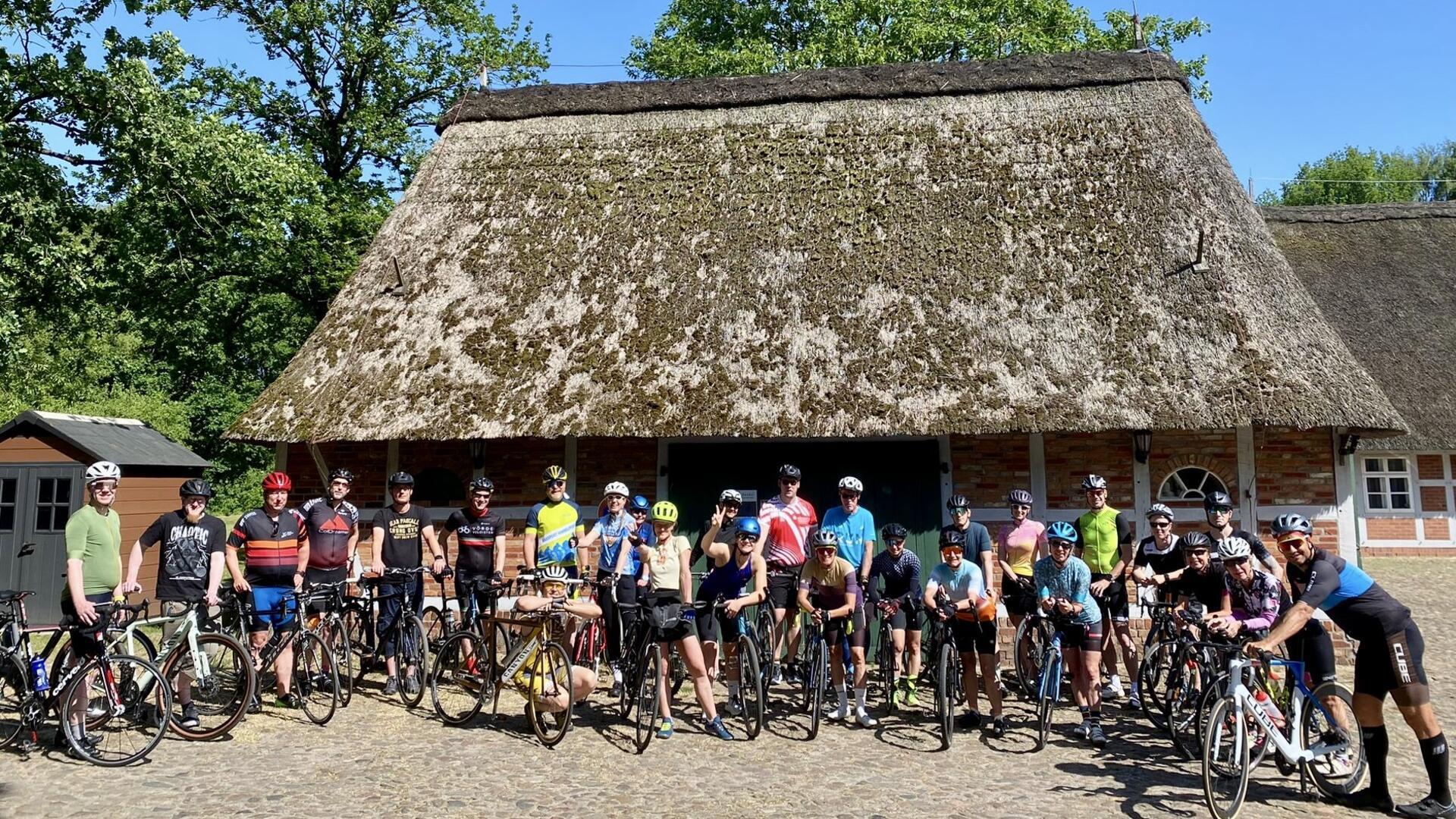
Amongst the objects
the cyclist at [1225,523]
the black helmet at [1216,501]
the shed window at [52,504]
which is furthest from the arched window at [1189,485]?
the shed window at [52,504]

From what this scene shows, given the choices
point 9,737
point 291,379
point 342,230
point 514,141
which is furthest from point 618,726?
point 342,230

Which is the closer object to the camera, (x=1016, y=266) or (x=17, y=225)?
(x=1016, y=266)

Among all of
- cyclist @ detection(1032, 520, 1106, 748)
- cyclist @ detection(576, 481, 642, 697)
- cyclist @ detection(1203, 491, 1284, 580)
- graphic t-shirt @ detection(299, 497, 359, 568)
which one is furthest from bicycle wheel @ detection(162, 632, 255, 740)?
cyclist @ detection(1203, 491, 1284, 580)

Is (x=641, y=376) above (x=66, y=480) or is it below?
above

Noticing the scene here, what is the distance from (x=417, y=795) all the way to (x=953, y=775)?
3.20 meters

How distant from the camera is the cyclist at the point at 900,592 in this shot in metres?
6.85

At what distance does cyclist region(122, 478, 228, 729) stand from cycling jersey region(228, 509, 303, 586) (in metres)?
Result: 0.31

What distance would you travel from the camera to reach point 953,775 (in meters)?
5.61

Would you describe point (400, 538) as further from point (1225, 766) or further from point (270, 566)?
point (1225, 766)

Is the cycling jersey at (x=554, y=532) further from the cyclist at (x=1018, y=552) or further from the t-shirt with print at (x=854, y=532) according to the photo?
the cyclist at (x=1018, y=552)

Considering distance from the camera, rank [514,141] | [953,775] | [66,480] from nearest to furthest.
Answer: [953,775] < [66,480] < [514,141]

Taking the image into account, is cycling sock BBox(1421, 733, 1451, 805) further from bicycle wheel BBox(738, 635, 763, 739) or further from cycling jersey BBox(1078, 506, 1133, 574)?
bicycle wheel BBox(738, 635, 763, 739)

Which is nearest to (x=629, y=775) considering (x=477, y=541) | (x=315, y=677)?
(x=477, y=541)

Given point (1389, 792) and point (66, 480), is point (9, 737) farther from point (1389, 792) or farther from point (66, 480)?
point (1389, 792)
